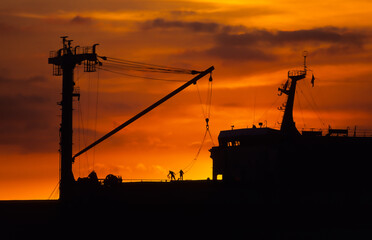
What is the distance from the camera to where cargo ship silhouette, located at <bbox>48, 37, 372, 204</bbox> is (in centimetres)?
10225

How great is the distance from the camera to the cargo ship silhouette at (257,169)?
102m

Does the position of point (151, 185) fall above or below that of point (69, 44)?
below

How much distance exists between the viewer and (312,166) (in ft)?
366

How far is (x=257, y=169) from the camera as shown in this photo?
113 metres

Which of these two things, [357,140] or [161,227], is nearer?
[161,227]

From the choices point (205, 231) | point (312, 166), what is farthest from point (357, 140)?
point (205, 231)

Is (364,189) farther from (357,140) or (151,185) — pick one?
(151,185)

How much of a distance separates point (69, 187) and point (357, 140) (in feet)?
113

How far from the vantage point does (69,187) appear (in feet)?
367

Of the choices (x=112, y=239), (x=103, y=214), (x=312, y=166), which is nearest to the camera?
(x=112, y=239)

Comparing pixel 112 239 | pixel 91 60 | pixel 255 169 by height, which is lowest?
pixel 112 239

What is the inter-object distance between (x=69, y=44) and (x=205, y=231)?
35.7m

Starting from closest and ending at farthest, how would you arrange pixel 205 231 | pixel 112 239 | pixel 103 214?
1. pixel 112 239
2. pixel 205 231
3. pixel 103 214

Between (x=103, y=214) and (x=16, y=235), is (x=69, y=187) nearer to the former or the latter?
(x=103, y=214)
